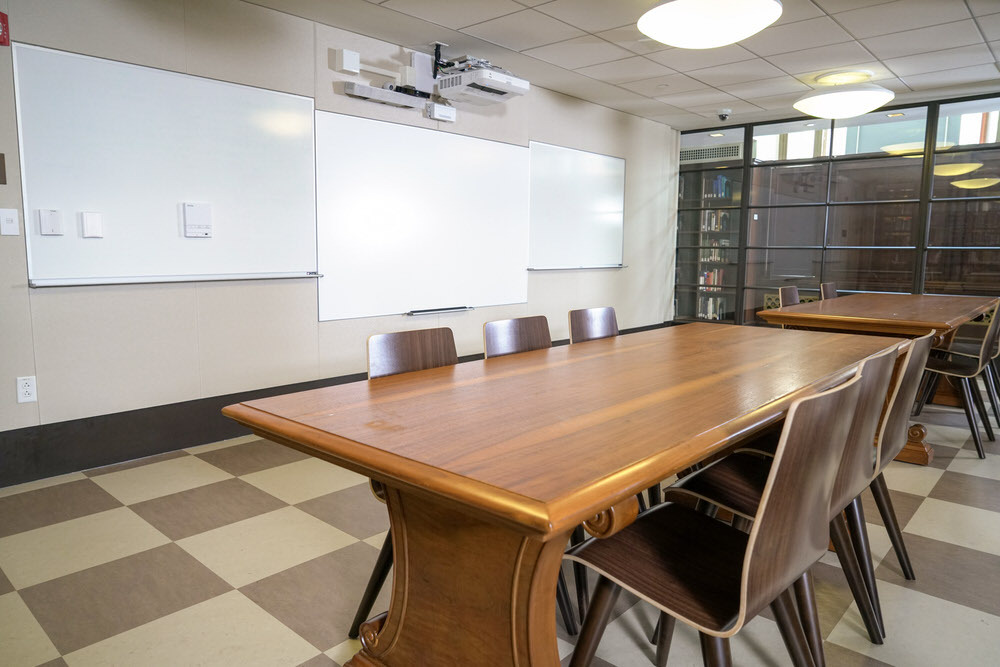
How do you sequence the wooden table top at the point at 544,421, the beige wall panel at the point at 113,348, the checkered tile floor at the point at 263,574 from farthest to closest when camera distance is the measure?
the beige wall panel at the point at 113,348 → the checkered tile floor at the point at 263,574 → the wooden table top at the point at 544,421

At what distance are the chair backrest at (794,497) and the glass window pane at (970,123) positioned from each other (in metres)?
6.53

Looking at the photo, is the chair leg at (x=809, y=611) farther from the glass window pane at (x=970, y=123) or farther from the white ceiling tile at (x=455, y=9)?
the glass window pane at (x=970, y=123)

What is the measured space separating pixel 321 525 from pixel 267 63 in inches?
114

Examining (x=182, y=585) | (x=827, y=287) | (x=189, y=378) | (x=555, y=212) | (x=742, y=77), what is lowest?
(x=182, y=585)

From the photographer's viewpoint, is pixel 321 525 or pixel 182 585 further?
pixel 321 525

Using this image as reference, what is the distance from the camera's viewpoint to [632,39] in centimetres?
453

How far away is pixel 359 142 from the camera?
4.51 metres

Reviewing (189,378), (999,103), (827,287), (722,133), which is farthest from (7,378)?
(999,103)

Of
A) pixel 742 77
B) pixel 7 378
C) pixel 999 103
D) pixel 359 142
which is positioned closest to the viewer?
pixel 7 378

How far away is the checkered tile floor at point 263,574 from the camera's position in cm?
193

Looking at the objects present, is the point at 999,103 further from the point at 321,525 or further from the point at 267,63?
the point at 321,525

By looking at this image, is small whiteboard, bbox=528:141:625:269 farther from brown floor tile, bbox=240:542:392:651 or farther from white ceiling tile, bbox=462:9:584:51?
brown floor tile, bbox=240:542:392:651

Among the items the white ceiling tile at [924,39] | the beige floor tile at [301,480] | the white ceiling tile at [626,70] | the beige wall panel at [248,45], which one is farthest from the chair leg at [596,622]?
the white ceiling tile at [924,39]

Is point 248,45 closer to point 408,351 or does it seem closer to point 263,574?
point 408,351
